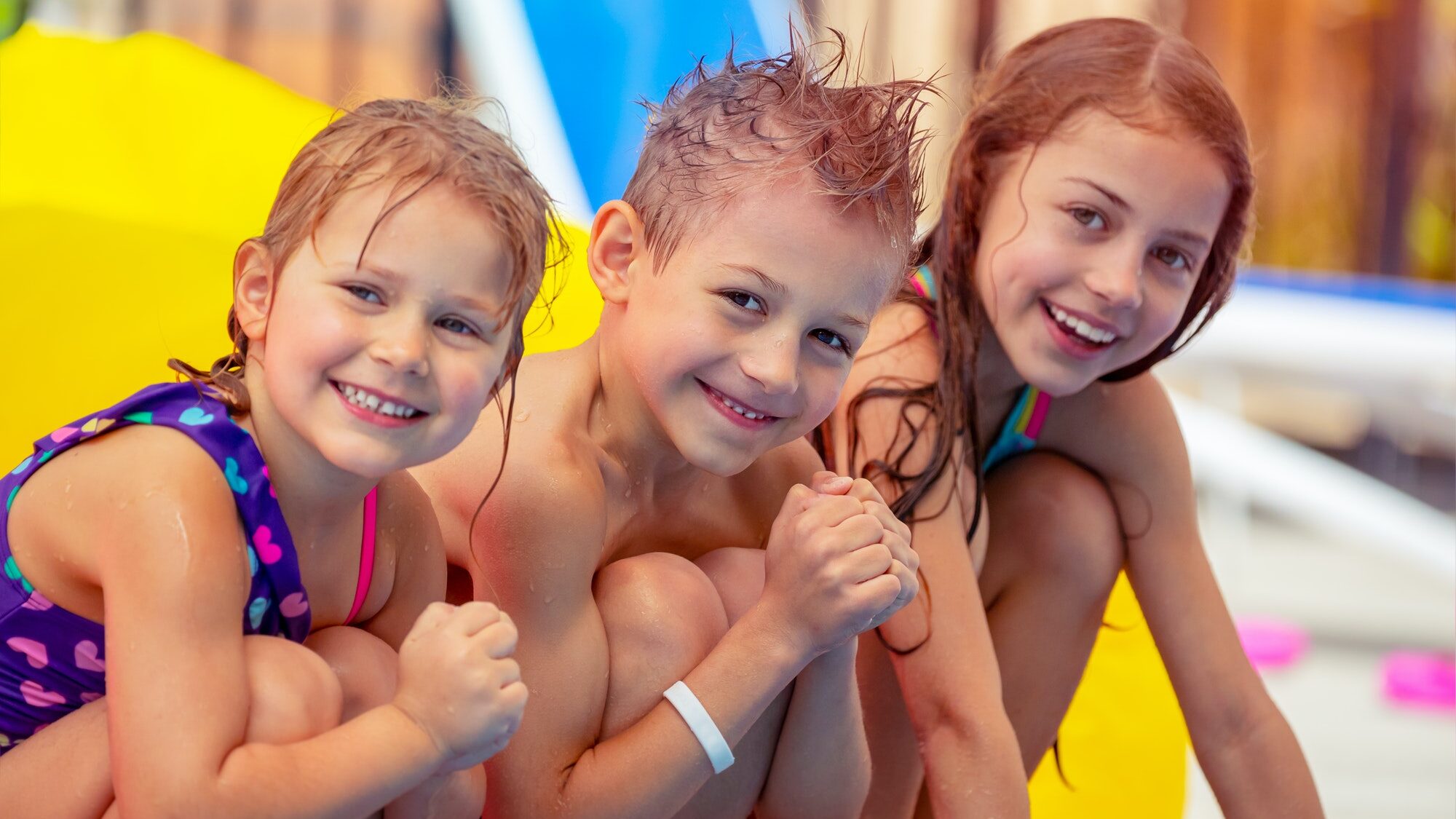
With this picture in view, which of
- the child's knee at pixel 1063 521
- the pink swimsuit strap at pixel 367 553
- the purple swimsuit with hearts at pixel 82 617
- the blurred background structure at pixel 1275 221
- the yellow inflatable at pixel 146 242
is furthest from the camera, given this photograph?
the blurred background structure at pixel 1275 221

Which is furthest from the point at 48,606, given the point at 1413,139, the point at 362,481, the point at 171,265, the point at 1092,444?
the point at 1413,139

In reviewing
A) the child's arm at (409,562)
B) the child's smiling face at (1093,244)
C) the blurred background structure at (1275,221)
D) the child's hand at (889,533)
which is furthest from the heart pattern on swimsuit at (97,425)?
the child's smiling face at (1093,244)

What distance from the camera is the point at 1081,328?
1.44m

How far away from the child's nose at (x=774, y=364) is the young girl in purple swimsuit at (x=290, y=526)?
20cm

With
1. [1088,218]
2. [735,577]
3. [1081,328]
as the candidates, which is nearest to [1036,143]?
[1088,218]

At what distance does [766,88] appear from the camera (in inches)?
47.8

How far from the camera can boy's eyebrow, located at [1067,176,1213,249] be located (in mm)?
1413

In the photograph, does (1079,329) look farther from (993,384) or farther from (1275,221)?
(1275,221)

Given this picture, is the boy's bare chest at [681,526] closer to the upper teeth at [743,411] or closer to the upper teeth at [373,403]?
the upper teeth at [743,411]

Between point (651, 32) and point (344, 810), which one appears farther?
point (651, 32)

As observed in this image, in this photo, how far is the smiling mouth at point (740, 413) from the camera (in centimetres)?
116

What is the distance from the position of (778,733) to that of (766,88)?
0.56 meters

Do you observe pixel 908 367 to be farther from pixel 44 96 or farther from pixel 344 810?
pixel 44 96

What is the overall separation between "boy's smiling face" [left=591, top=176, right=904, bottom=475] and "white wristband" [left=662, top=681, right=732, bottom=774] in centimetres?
19
